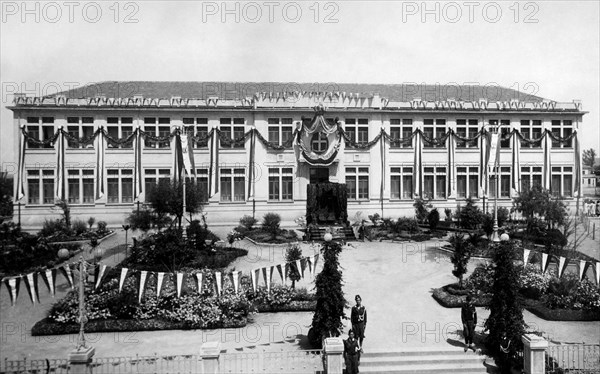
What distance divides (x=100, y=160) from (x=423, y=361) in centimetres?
3075

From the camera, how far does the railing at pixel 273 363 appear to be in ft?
39.4

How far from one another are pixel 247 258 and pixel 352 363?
44.6ft

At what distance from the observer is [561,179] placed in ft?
129

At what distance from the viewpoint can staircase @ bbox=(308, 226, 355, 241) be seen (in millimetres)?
29347

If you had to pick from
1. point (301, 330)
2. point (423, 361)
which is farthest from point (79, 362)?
A: point (423, 361)

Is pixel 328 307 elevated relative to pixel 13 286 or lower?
lower

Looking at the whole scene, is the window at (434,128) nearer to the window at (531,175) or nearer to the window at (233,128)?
the window at (531,175)

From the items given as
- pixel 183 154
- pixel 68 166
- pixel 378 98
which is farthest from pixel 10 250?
pixel 378 98

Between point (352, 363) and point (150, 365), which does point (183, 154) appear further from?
point (352, 363)

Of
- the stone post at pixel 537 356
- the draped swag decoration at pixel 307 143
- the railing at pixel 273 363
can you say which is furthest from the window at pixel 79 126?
the stone post at pixel 537 356

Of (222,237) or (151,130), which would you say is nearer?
(222,237)

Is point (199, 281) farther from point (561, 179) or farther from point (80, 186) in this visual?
point (561, 179)

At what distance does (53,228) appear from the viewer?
30.0 meters

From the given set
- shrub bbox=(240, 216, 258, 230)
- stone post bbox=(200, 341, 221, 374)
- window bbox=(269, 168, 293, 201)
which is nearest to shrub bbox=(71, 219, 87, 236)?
shrub bbox=(240, 216, 258, 230)
